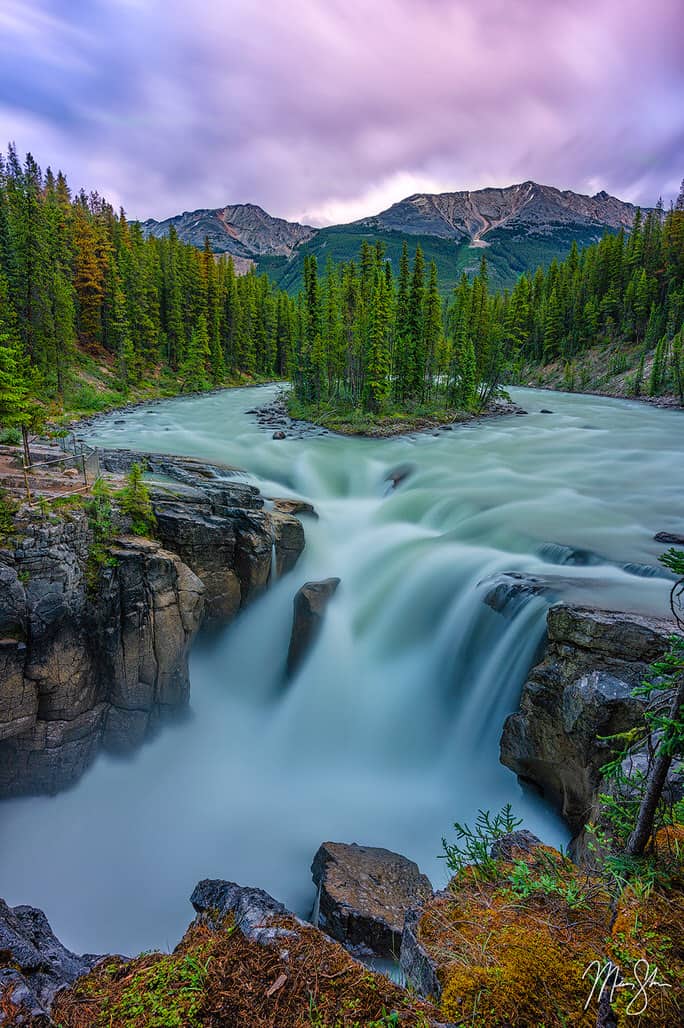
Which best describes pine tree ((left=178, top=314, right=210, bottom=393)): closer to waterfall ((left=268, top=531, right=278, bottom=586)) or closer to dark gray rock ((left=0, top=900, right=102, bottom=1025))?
waterfall ((left=268, top=531, right=278, bottom=586))

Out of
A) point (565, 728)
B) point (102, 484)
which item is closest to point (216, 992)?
point (565, 728)

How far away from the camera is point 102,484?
1188 cm

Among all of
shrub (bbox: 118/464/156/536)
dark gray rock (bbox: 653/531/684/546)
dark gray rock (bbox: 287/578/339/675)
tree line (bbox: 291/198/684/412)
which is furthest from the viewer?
tree line (bbox: 291/198/684/412)

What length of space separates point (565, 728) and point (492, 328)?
5127cm

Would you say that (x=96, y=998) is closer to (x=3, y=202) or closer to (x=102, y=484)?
(x=102, y=484)

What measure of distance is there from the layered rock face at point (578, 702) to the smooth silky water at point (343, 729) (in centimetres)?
71

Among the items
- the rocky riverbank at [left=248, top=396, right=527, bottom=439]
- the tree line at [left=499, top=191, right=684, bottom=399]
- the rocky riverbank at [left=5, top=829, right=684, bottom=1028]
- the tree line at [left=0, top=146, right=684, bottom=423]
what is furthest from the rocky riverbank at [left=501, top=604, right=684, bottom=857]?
the tree line at [left=499, top=191, right=684, bottom=399]

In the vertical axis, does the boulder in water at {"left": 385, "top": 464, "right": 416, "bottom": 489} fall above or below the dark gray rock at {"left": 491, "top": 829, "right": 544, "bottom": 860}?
above

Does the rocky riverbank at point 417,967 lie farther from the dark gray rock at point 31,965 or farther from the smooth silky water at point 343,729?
the smooth silky water at point 343,729

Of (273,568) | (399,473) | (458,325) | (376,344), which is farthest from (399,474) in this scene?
(458,325)

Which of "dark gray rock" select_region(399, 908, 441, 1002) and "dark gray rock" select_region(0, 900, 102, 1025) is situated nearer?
"dark gray rock" select_region(0, 900, 102, 1025)

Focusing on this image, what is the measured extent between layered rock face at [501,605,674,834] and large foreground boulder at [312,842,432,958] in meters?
2.62

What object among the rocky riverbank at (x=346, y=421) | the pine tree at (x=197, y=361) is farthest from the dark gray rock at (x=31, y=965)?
the pine tree at (x=197, y=361)

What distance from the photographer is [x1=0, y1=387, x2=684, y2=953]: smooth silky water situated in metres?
8.11
